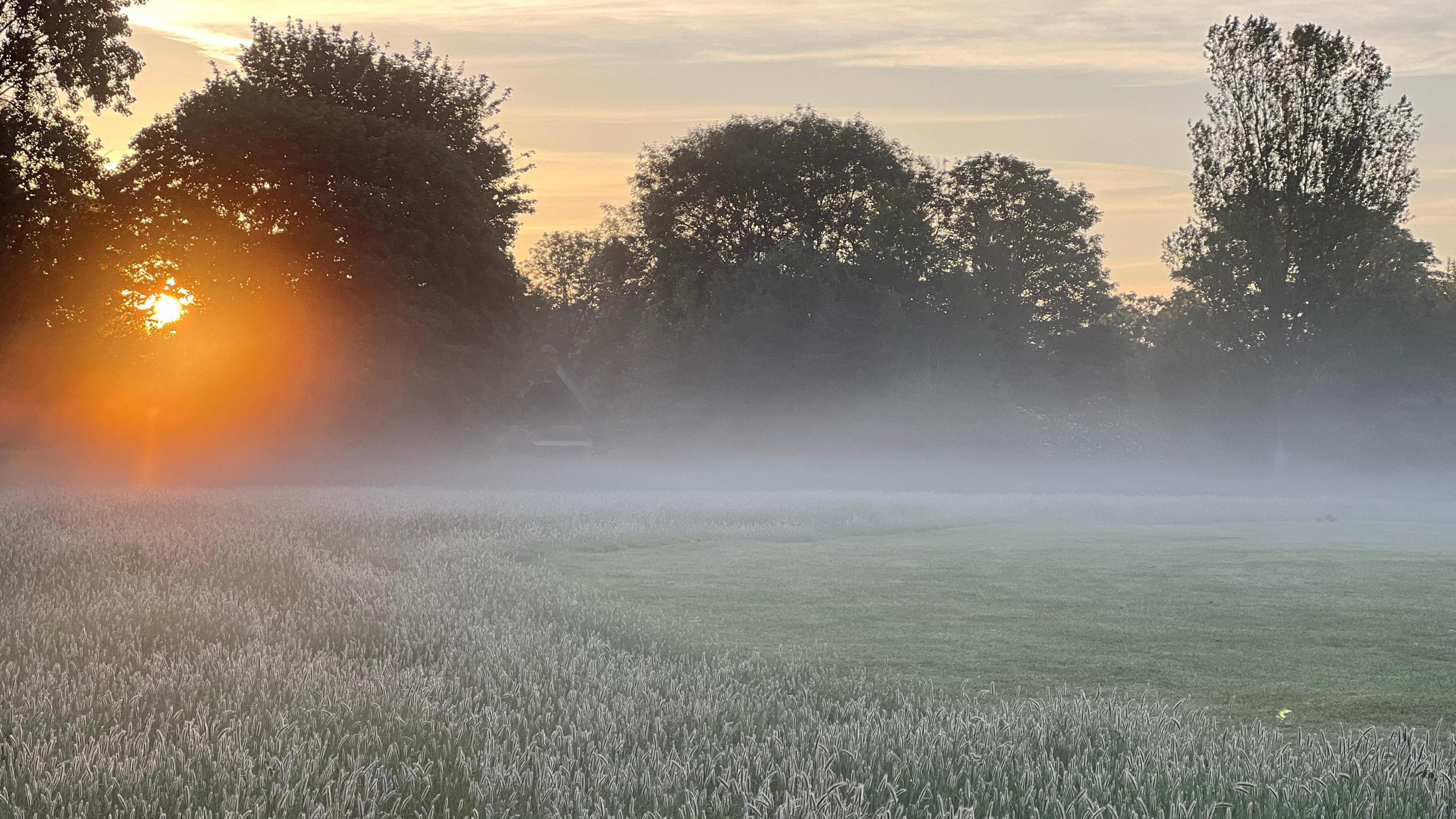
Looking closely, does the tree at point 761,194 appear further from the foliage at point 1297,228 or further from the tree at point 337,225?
the tree at point 337,225

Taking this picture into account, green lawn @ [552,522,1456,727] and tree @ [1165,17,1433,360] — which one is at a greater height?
tree @ [1165,17,1433,360]

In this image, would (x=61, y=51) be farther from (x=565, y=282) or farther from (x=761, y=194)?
(x=565, y=282)

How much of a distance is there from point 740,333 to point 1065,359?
884 inches

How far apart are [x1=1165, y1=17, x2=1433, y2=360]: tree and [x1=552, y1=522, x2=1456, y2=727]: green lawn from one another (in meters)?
31.4

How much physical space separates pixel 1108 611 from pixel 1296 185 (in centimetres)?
4159

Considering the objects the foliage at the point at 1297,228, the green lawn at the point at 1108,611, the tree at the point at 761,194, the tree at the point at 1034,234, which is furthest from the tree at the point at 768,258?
the green lawn at the point at 1108,611

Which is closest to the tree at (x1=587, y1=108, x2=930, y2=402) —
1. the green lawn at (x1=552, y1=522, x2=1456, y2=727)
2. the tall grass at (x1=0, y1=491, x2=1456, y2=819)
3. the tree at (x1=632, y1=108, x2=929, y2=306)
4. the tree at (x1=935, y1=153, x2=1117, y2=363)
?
the tree at (x1=632, y1=108, x2=929, y2=306)

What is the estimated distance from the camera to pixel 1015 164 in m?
68.1

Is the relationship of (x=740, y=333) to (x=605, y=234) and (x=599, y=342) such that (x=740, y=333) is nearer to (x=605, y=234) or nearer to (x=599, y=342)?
(x=599, y=342)

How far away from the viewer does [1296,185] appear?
46156 millimetres

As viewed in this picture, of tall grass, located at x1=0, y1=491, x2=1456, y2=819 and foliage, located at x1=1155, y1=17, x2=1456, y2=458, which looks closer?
tall grass, located at x1=0, y1=491, x2=1456, y2=819

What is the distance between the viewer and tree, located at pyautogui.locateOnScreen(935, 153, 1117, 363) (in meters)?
Answer: 67.6

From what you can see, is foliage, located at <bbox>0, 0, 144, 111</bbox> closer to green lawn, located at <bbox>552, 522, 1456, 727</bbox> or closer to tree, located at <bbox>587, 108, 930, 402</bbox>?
green lawn, located at <bbox>552, 522, 1456, 727</bbox>

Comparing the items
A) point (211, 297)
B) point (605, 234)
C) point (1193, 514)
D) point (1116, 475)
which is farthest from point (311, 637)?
point (605, 234)
